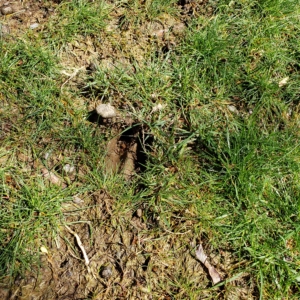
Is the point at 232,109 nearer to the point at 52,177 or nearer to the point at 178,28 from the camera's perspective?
the point at 178,28

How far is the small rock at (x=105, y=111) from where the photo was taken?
2.59 metres

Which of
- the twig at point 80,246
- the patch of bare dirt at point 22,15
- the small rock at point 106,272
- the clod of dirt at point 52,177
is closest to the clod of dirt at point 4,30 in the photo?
the patch of bare dirt at point 22,15

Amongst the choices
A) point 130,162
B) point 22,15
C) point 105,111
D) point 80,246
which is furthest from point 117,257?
point 22,15

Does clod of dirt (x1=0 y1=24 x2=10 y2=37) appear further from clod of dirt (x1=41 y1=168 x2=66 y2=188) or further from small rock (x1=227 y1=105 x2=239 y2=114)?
small rock (x1=227 y1=105 x2=239 y2=114)

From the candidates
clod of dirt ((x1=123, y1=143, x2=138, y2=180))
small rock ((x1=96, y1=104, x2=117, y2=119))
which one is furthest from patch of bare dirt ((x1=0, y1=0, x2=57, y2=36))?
clod of dirt ((x1=123, y1=143, x2=138, y2=180))

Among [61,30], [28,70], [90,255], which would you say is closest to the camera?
[90,255]

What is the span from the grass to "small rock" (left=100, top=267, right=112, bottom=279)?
0.32 meters

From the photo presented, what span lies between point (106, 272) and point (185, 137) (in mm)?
1043

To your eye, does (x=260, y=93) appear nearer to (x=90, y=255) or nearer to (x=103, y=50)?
(x=103, y=50)

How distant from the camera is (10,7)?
3150 mm

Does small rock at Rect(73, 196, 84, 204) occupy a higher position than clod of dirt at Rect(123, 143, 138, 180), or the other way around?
clod of dirt at Rect(123, 143, 138, 180)

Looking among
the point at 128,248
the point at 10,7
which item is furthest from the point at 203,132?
the point at 10,7

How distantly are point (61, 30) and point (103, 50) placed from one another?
36 cm

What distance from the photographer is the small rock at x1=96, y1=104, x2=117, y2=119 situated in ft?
8.49
